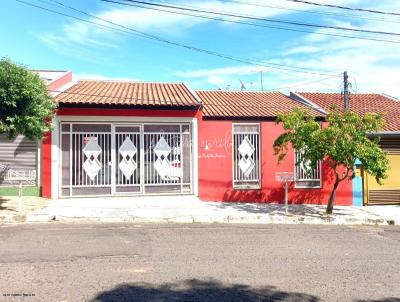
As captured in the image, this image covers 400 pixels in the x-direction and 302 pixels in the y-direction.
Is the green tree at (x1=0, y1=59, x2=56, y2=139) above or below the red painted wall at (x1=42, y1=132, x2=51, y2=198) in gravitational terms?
above

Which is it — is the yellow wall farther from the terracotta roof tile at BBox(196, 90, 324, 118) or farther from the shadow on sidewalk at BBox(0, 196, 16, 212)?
the shadow on sidewalk at BBox(0, 196, 16, 212)

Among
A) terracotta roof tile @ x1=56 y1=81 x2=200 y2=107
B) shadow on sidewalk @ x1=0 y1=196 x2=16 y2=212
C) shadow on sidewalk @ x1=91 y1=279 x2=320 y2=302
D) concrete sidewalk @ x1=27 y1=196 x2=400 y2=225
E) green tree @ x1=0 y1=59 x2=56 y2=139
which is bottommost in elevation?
shadow on sidewalk @ x1=91 y1=279 x2=320 y2=302

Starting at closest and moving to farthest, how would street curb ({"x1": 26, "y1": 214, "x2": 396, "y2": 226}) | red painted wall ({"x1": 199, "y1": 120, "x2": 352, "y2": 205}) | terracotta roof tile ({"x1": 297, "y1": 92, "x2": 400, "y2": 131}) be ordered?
street curb ({"x1": 26, "y1": 214, "x2": 396, "y2": 226}) < red painted wall ({"x1": 199, "y1": 120, "x2": 352, "y2": 205}) < terracotta roof tile ({"x1": 297, "y1": 92, "x2": 400, "y2": 131})

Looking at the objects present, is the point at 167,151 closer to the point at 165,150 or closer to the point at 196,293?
the point at 165,150

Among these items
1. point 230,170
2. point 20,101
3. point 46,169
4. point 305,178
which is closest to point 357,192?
point 305,178

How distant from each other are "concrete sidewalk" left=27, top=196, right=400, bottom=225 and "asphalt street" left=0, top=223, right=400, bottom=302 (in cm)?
103

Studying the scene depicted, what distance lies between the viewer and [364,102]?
20.0m

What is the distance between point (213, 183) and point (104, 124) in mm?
3991

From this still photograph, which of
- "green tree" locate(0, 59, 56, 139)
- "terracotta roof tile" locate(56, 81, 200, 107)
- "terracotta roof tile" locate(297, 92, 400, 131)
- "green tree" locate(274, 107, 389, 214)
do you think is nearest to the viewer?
"green tree" locate(0, 59, 56, 139)

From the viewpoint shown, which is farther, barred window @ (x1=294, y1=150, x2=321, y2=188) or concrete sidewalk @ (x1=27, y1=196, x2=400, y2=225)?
barred window @ (x1=294, y1=150, x2=321, y2=188)

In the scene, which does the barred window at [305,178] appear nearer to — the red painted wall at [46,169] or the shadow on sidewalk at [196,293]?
the red painted wall at [46,169]

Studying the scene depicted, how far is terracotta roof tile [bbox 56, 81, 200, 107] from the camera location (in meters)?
14.0

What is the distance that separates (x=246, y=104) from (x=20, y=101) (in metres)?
8.53

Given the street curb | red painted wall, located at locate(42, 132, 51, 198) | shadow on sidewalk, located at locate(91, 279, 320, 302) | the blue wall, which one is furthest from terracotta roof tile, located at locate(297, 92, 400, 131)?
shadow on sidewalk, located at locate(91, 279, 320, 302)
